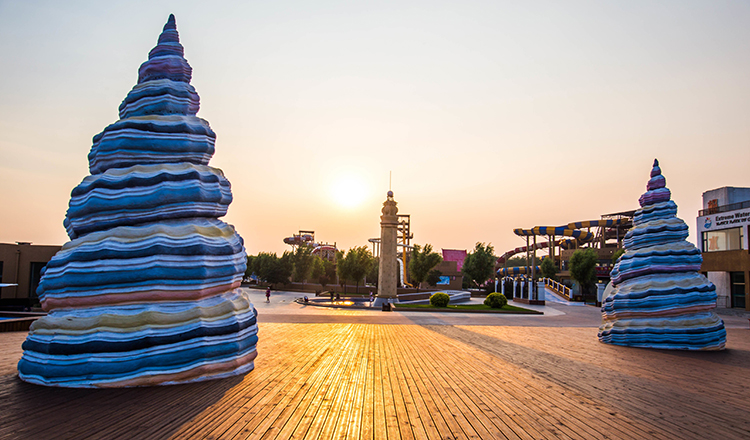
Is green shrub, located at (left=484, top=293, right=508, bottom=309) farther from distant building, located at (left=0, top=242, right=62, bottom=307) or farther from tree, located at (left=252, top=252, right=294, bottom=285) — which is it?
tree, located at (left=252, top=252, right=294, bottom=285)

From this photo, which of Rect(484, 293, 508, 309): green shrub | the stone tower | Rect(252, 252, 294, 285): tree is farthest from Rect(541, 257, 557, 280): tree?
Rect(252, 252, 294, 285): tree

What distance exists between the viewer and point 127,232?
342 inches

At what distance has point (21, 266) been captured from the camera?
111 ft

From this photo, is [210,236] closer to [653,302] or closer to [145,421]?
[145,421]

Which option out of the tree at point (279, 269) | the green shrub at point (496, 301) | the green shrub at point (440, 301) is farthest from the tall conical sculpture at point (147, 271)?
the tree at point (279, 269)

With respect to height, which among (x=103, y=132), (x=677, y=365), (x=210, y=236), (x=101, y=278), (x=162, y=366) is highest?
(x=103, y=132)

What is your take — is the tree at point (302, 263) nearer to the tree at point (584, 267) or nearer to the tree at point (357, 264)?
the tree at point (357, 264)

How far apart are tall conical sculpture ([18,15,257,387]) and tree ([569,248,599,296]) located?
52.6 metres

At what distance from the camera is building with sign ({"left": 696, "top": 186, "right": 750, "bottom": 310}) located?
42.4m

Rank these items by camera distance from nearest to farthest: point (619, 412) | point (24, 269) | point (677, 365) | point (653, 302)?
point (619, 412) < point (677, 365) < point (653, 302) < point (24, 269)

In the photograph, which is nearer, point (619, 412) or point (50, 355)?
point (619, 412)

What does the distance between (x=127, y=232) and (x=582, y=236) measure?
68654 mm

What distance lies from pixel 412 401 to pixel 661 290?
11056 millimetres

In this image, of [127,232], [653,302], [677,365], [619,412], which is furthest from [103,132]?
[653,302]
